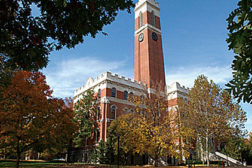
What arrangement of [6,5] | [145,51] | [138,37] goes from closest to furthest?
[6,5] < [145,51] < [138,37]

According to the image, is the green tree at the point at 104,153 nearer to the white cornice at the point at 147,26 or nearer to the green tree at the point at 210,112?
the green tree at the point at 210,112

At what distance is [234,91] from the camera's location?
366 centimetres

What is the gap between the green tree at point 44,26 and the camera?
6.64 metres

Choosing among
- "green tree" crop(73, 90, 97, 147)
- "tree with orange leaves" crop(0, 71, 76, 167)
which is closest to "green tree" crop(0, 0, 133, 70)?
"tree with orange leaves" crop(0, 71, 76, 167)

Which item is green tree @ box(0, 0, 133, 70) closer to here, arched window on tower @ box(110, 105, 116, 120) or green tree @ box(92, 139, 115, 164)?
green tree @ box(92, 139, 115, 164)

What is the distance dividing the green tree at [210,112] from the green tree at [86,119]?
15559 millimetres

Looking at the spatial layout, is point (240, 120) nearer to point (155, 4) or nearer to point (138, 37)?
point (138, 37)

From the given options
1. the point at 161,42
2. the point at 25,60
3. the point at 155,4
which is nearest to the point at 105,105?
the point at 161,42

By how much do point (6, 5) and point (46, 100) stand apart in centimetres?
1428

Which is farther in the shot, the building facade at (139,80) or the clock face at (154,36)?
the clock face at (154,36)

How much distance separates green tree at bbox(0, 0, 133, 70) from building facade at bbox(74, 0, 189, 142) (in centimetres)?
2169

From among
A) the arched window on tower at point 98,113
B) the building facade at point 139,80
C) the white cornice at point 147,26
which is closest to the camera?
the building facade at point 139,80

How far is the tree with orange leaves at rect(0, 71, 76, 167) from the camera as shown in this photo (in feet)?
55.3

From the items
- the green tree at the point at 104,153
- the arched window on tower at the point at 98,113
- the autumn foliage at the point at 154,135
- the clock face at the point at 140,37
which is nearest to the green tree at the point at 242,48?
the autumn foliage at the point at 154,135
